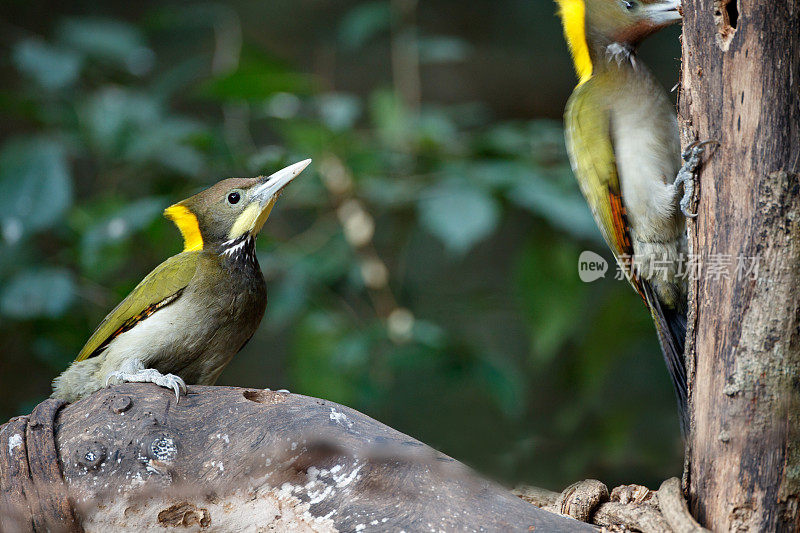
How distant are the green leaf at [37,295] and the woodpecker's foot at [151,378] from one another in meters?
0.86

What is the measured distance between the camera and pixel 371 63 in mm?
6000

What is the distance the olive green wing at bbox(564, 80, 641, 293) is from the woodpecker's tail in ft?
0.24

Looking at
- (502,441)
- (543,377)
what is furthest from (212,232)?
(543,377)

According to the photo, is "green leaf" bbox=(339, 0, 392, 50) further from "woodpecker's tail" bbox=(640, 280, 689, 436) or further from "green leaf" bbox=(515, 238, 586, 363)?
"woodpecker's tail" bbox=(640, 280, 689, 436)

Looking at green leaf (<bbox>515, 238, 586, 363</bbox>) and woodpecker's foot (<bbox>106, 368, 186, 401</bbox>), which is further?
green leaf (<bbox>515, 238, 586, 363</bbox>)

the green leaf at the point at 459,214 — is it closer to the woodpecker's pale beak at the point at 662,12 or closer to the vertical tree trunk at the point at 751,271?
the woodpecker's pale beak at the point at 662,12

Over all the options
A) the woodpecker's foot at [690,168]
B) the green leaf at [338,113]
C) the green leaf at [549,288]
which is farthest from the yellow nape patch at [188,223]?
the green leaf at [549,288]

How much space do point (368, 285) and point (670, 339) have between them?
1848 millimetres

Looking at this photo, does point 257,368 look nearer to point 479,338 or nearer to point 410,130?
point 479,338

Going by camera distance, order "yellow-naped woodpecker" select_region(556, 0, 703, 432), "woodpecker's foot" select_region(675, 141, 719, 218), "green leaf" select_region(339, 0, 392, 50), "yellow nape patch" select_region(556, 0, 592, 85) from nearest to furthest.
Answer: "woodpecker's foot" select_region(675, 141, 719, 218), "yellow-naped woodpecker" select_region(556, 0, 703, 432), "yellow nape patch" select_region(556, 0, 592, 85), "green leaf" select_region(339, 0, 392, 50)

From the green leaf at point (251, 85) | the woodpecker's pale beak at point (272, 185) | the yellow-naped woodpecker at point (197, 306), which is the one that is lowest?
the yellow-naped woodpecker at point (197, 306)

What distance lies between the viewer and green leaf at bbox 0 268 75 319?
2.85 metres

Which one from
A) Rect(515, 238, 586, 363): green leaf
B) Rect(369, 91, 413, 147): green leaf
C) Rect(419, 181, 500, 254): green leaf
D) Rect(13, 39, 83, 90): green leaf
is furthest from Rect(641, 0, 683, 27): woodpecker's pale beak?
Rect(13, 39, 83, 90): green leaf

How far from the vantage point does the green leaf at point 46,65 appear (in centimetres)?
317
